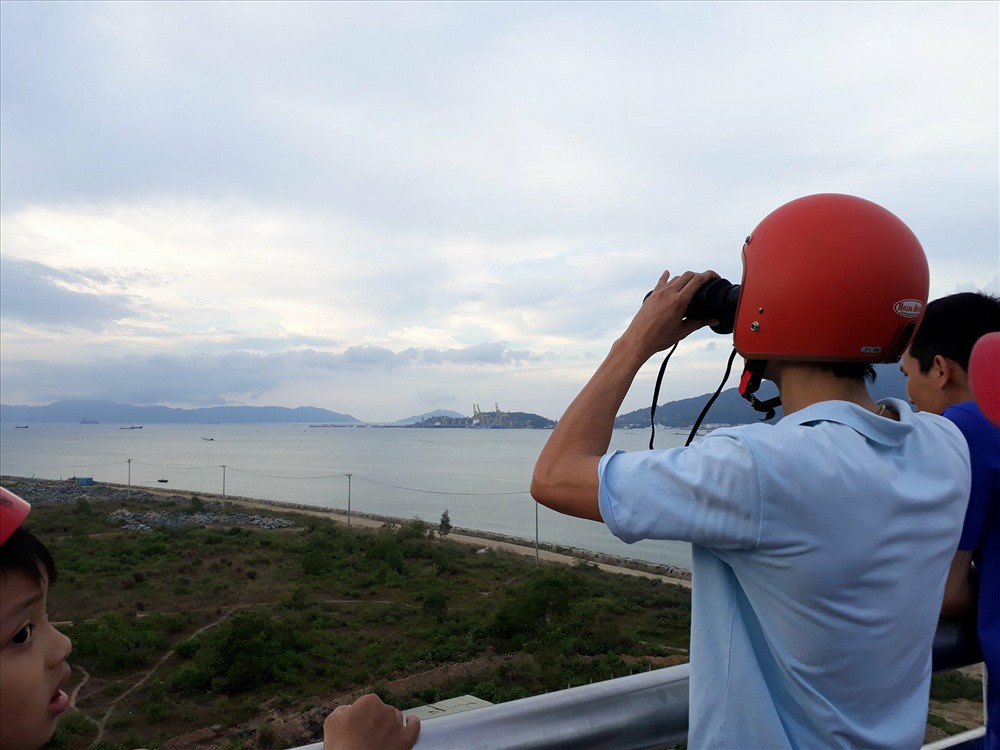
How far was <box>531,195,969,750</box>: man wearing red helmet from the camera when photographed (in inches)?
33.2

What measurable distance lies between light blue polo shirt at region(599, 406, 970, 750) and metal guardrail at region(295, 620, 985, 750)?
214 millimetres

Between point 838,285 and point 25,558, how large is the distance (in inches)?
41.4

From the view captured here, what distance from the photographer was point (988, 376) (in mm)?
1195

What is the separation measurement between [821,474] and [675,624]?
61.3 feet

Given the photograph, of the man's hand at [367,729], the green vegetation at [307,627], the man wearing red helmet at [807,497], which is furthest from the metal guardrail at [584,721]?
the green vegetation at [307,627]

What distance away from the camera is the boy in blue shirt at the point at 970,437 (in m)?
1.47

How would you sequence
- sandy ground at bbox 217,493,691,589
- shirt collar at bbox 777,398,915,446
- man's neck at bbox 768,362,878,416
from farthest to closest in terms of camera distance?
sandy ground at bbox 217,493,691,589
man's neck at bbox 768,362,878,416
shirt collar at bbox 777,398,915,446

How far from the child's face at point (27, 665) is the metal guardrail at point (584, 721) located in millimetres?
300

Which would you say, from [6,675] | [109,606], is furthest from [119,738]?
[6,675]

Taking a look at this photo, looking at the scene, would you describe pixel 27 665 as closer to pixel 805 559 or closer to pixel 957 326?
pixel 805 559

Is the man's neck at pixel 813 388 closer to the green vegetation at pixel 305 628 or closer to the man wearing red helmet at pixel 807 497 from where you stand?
the man wearing red helmet at pixel 807 497

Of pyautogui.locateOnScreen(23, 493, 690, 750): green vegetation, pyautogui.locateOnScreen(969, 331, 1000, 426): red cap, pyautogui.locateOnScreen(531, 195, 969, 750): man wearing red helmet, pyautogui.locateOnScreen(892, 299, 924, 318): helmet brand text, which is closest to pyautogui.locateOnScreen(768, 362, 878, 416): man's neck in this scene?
pyautogui.locateOnScreen(531, 195, 969, 750): man wearing red helmet

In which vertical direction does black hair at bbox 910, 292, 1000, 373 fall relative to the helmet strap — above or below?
above

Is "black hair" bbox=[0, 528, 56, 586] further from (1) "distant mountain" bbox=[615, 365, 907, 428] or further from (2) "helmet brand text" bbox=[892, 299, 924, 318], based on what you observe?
(2) "helmet brand text" bbox=[892, 299, 924, 318]
